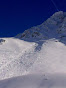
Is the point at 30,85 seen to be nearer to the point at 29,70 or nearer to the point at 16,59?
the point at 29,70

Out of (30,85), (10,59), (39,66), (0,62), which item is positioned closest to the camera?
(30,85)

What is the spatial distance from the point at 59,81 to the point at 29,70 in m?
1.77

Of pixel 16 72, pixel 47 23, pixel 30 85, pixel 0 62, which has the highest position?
pixel 47 23

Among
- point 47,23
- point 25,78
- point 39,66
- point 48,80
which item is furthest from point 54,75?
point 47,23

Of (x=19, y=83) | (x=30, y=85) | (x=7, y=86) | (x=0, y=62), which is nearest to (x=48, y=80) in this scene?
(x=30, y=85)

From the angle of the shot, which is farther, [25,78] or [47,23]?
[47,23]

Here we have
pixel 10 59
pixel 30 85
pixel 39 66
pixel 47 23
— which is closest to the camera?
pixel 30 85

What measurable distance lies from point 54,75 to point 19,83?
4.18 feet

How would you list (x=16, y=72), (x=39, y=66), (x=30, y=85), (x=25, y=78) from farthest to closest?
(x=39, y=66) < (x=16, y=72) < (x=25, y=78) < (x=30, y=85)

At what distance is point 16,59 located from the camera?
7352 millimetres

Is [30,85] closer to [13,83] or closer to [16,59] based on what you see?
[13,83]

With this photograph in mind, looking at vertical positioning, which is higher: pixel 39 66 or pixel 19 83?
pixel 39 66

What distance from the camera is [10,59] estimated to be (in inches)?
286

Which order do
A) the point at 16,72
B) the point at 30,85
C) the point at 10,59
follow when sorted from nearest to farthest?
Answer: the point at 30,85
the point at 16,72
the point at 10,59
